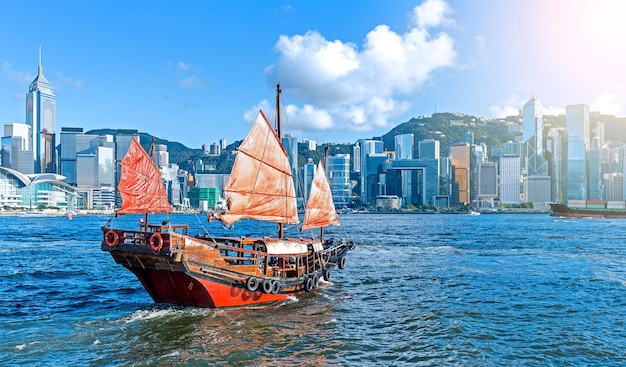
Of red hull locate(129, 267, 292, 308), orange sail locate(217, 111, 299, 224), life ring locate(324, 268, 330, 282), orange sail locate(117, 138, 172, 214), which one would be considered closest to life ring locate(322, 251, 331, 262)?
life ring locate(324, 268, 330, 282)

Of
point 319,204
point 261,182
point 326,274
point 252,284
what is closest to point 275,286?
point 252,284

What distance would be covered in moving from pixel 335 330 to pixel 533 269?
92.6 ft

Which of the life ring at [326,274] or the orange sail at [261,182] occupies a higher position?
the orange sail at [261,182]

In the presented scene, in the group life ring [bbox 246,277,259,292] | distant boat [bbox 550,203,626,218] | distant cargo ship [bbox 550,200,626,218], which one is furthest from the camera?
distant cargo ship [bbox 550,200,626,218]

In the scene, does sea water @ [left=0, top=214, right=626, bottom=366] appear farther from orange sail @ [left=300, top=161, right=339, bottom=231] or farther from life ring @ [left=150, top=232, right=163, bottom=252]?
orange sail @ [left=300, top=161, right=339, bottom=231]

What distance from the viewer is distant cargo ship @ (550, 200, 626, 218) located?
167 meters

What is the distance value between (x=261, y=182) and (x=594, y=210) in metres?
169

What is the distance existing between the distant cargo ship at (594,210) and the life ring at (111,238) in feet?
579

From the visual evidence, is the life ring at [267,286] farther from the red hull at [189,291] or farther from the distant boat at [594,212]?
the distant boat at [594,212]

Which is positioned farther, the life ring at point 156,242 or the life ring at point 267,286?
the life ring at point 267,286

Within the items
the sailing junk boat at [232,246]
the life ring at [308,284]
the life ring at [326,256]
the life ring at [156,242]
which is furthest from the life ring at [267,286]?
the life ring at [326,256]

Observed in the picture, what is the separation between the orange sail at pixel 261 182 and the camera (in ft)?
104

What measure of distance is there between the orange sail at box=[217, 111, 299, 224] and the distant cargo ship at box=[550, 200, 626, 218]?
16423 centimetres

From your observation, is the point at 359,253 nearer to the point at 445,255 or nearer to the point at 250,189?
the point at 445,255
